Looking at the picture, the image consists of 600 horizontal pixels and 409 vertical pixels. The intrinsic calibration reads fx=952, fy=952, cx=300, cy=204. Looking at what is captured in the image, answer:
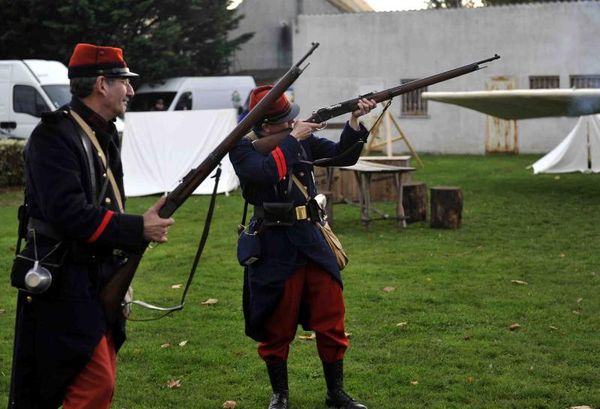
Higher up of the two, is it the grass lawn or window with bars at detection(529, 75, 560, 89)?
window with bars at detection(529, 75, 560, 89)

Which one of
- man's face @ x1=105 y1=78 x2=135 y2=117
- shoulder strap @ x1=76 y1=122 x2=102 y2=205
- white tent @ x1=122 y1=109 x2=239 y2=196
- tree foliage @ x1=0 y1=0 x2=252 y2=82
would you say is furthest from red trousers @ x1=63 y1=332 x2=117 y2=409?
tree foliage @ x1=0 y1=0 x2=252 y2=82

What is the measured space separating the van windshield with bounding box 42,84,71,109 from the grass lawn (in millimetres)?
11950

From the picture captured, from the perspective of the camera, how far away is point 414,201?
49.2ft

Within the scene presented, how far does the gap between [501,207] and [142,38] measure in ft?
64.5

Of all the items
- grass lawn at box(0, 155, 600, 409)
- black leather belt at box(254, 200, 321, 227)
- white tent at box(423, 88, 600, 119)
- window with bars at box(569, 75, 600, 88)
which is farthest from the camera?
window with bars at box(569, 75, 600, 88)

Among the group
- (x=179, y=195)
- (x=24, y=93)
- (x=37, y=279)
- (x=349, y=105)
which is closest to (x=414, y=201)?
(x=349, y=105)

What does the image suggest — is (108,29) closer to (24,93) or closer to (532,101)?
(24,93)

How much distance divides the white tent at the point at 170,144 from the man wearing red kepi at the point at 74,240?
604 inches

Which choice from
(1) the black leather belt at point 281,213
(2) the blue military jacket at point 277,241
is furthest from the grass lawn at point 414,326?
(1) the black leather belt at point 281,213

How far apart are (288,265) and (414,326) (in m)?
2.62

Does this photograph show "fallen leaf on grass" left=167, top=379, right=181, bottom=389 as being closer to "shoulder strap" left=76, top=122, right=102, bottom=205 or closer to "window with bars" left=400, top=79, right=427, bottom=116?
"shoulder strap" left=76, top=122, right=102, bottom=205

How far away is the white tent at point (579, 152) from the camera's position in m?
22.8

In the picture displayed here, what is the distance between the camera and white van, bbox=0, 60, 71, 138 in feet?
84.1

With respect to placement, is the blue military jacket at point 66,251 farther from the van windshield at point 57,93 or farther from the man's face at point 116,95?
the van windshield at point 57,93
